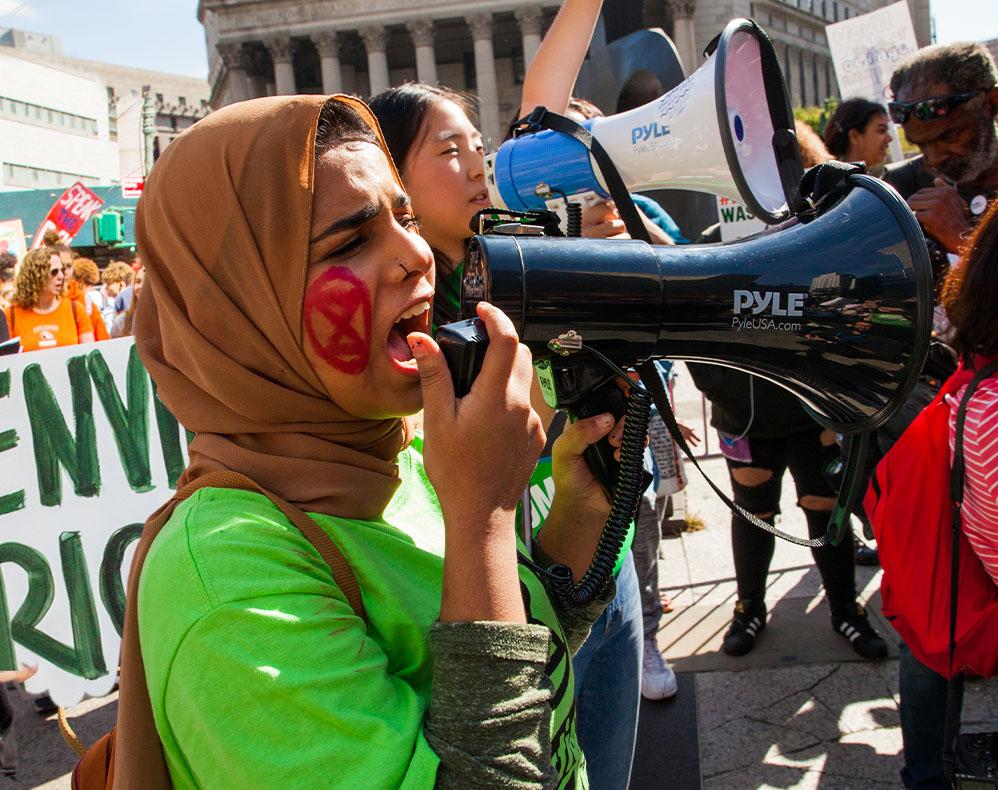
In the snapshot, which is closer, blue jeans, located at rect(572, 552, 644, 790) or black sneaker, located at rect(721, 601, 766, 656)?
blue jeans, located at rect(572, 552, 644, 790)

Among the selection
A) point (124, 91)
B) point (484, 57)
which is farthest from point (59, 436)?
point (124, 91)

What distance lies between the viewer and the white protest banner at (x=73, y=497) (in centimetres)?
316

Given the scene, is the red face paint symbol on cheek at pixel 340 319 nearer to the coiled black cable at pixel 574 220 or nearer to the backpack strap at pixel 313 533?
the backpack strap at pixel 313 533

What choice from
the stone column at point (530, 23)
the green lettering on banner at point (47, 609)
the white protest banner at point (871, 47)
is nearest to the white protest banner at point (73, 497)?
the green lettering on banner at point (47, 609)

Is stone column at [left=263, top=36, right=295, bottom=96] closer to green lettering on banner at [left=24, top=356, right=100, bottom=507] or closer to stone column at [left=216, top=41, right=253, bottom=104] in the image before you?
stone column at [left=216, top=41, right=253, bottom=104]

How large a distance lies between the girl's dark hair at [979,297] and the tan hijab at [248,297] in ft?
4.43

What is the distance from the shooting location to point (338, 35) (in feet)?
166

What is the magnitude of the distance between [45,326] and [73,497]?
131 inches

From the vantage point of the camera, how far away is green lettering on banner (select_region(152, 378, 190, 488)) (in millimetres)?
3412

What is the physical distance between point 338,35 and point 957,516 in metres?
54.1

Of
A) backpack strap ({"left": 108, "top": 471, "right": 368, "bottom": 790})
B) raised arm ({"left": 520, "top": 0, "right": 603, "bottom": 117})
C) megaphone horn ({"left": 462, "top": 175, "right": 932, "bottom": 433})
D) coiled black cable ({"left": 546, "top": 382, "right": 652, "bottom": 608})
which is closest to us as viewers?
backpack strap ({"left": 108, "top": 471, "right": 368, "bottom": 790})

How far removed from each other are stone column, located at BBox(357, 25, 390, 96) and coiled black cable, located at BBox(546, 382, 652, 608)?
2023 inches

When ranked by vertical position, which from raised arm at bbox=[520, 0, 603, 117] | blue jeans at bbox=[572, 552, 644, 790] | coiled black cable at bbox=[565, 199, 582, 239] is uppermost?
raised arm at bbox=[520, 0, 603, 117]

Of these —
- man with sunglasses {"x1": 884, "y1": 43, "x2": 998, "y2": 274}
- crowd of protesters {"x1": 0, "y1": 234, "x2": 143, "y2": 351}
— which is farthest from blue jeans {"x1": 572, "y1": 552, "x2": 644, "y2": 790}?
crowd of protesters {"x1": 0, "y1": 234, "x2": 143, "y2": 351}
